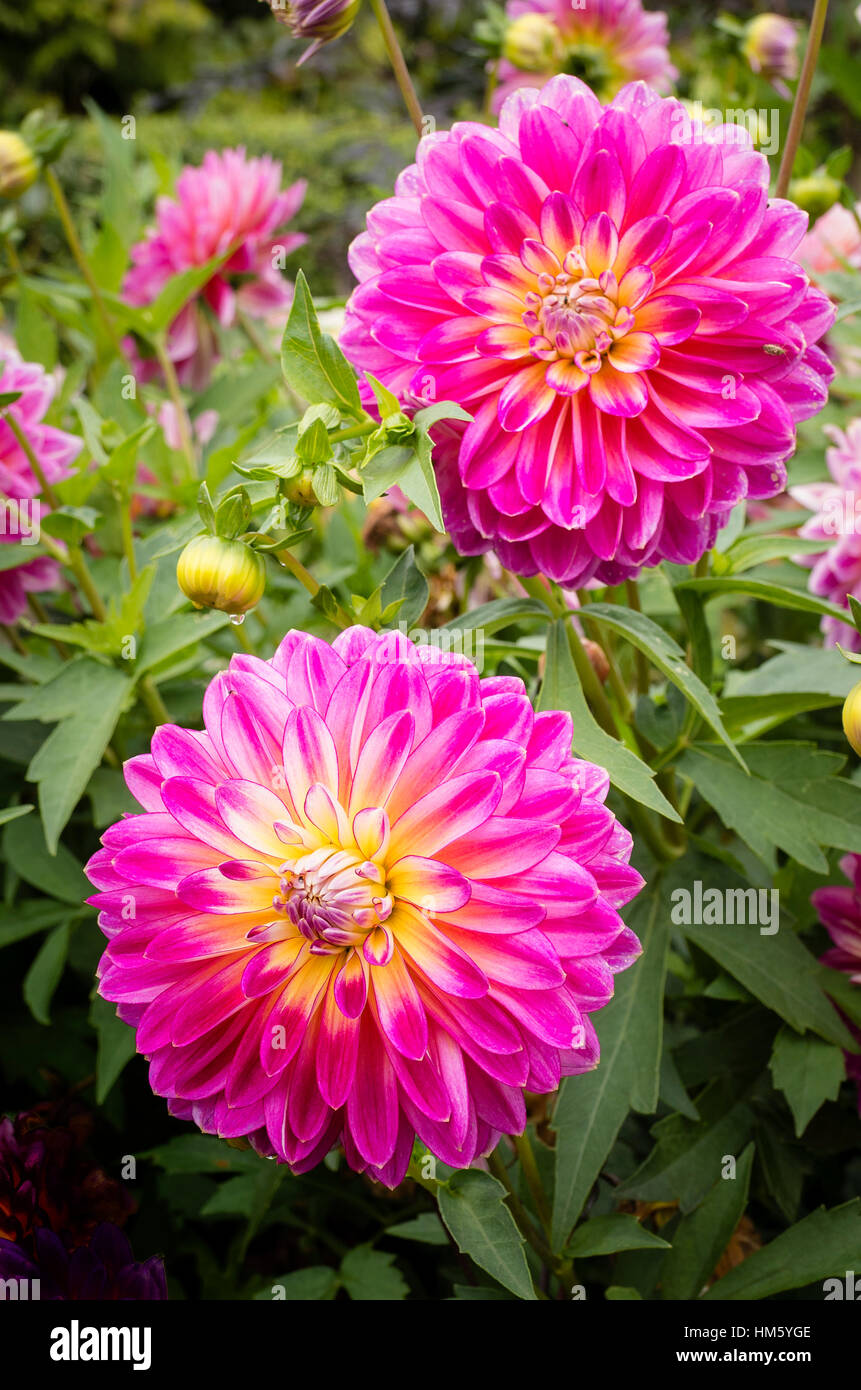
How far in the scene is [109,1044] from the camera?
743 mm

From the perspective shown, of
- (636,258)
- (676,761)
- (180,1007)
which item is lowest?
(180,1007)

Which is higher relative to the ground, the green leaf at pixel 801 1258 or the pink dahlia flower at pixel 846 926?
the pink dahlia flower at pixel 846 926

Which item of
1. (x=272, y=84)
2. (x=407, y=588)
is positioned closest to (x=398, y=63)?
(x=407, y=588)

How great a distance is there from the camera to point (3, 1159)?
66 cm

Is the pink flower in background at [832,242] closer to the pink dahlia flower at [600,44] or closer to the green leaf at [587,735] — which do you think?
the pink dahlia flower at [600,44]

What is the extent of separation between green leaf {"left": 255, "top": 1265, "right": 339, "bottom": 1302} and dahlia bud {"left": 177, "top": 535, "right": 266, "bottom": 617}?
440 mm

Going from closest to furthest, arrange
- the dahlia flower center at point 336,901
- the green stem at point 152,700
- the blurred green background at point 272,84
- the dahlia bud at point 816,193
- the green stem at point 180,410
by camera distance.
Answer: the dahlia flower center at point 336,901
the green stem at point 152,700
the dahlia bud at point 816,193
the green stem at point 180,410
the blurred green background at point 272,84

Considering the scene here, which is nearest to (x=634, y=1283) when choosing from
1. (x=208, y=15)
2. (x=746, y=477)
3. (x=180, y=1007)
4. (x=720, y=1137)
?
(x=720, y=1137)

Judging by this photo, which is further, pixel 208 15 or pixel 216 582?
pixel 208 15

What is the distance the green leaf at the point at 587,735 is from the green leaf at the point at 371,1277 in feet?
1.18

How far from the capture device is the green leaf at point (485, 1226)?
0.49 meters

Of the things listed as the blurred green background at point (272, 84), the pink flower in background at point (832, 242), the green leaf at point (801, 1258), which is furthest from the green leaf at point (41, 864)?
the blurred green background at point (272, 84)
